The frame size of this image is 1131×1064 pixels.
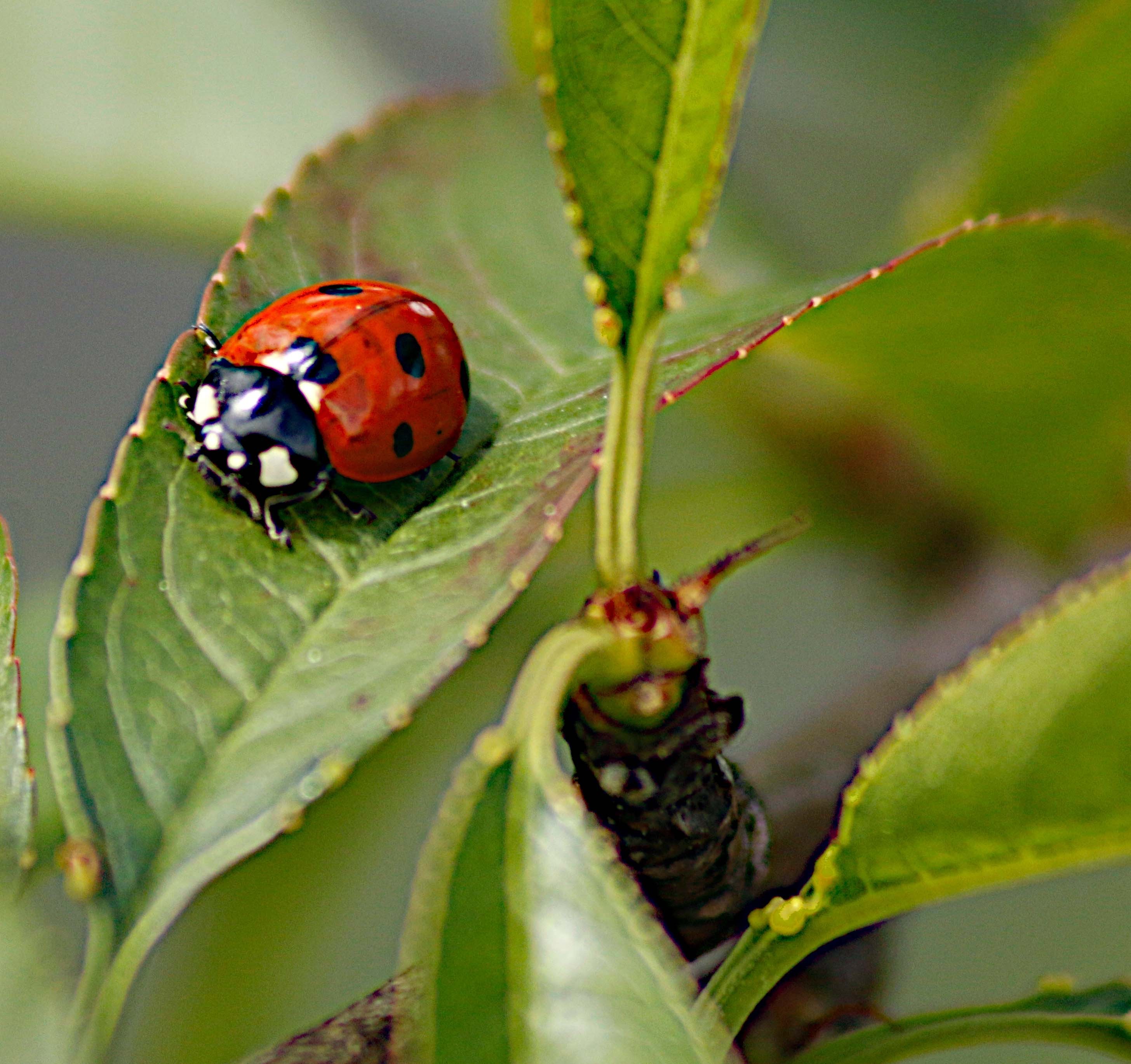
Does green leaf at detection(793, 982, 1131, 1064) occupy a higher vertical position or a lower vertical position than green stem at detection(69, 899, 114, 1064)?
lower

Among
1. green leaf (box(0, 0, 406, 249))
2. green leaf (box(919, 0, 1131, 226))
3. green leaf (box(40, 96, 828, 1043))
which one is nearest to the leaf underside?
green leaf (box(40, 96, 828, 1043))

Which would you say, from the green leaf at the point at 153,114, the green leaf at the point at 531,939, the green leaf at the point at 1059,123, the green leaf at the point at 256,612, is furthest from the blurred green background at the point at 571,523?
the green leaf at the point at 531,939

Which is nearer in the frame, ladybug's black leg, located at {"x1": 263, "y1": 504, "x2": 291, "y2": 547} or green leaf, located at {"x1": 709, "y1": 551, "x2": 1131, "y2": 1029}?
green leaf, located at {"x1": 709, "y1": 551, "x2": 1131, "y2": 1029}

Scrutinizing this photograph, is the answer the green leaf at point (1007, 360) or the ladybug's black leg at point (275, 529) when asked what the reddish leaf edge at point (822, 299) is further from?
the ladybug's black leg at point (275, 529)

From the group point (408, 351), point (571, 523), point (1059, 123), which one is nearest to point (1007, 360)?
point (1059, 123)

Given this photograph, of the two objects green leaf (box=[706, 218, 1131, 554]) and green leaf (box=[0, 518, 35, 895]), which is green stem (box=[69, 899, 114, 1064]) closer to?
green leaf (box=[0, 518, 35, 895])

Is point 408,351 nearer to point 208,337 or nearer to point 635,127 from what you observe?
point 208,337

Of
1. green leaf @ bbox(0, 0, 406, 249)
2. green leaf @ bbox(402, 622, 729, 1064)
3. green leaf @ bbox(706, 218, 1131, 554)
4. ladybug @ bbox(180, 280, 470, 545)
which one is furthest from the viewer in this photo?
green leaf @ bbox(0, 0, 406, 249)
